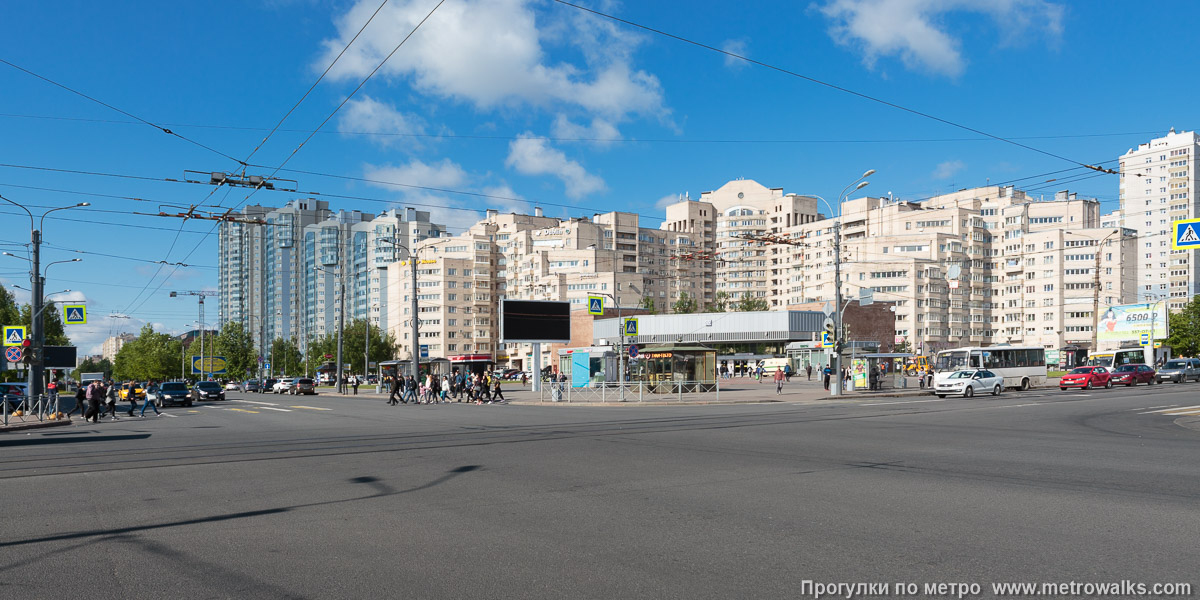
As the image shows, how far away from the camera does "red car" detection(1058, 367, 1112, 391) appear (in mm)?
47375

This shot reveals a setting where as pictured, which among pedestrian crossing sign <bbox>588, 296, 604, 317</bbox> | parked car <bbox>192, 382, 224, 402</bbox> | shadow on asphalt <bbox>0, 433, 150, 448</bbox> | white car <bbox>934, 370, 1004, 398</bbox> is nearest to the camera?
shadow on asphalt <bbox>0, 433, 150, 448</bbox>

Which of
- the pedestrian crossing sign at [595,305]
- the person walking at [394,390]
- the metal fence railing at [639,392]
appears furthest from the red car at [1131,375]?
the person walking at [394,390]

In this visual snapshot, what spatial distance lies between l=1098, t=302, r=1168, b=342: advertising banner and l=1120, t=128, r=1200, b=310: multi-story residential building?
92.2 m

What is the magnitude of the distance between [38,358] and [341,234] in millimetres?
154114

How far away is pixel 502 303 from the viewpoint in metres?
53.5

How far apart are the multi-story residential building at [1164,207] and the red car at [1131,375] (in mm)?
113549

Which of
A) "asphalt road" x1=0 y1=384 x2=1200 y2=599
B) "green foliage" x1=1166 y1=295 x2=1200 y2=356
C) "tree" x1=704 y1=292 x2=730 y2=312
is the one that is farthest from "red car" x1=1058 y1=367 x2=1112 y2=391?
"tree" x1=704 y1=292 x2=730 y2=312

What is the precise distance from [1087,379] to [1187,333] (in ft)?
198

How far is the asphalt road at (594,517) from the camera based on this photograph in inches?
238

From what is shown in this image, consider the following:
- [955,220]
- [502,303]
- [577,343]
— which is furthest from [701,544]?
[955,220]

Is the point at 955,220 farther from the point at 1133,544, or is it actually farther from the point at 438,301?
the point at 1133,544

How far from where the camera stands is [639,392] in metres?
41.6

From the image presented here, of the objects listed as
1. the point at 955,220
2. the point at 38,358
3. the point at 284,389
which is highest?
the point at 955,220

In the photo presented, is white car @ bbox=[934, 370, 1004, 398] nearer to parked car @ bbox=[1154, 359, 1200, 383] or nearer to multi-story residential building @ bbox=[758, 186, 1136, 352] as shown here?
parked car @ bbox=[1154, 359, 1200, 383]
